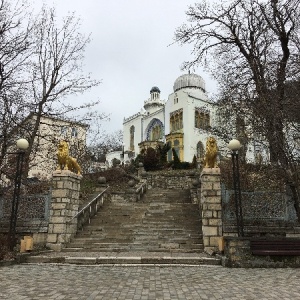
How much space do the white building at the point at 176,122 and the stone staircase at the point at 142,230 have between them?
2385cm

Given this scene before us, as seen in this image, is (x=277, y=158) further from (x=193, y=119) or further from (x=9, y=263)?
(x=193, y=119)

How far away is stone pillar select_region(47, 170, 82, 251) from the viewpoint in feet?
42.0

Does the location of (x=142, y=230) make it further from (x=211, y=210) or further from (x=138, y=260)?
(x=138, y=260)

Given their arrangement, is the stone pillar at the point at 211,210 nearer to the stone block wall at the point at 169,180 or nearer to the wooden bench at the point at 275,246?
the wooden bench at the point at 275,246

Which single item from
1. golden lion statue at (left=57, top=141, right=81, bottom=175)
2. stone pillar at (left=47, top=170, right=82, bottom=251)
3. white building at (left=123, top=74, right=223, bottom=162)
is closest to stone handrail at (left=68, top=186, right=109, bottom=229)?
stone pillar at (left=47, top=170, right=82, bottom=251)

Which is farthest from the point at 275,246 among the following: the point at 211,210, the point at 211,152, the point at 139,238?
the point at 139,238

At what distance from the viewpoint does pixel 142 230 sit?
1439 cm

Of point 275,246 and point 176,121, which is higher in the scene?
point 176,121

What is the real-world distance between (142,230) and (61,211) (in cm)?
344

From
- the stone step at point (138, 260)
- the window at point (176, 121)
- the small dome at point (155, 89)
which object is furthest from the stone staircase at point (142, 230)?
the small dome at point (155, 89)

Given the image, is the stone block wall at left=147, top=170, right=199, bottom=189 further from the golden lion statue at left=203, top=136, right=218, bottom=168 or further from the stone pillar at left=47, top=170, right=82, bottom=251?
the golden lion statue at left=203, top=136, right=218, bottom=168

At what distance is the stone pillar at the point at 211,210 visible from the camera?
40.1 ft

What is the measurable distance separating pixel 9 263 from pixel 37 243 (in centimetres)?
259

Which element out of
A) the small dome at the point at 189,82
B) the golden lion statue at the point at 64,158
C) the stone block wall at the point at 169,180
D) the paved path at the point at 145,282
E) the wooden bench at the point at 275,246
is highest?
the small dome at the point at 189,82
